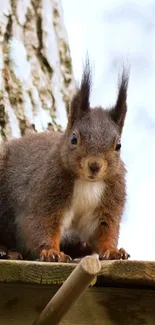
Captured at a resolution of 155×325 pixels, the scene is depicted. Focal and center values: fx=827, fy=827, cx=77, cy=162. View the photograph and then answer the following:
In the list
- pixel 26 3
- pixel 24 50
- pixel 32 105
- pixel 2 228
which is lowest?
pixel 2 228

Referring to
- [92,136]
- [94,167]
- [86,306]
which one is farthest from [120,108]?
[86,306]

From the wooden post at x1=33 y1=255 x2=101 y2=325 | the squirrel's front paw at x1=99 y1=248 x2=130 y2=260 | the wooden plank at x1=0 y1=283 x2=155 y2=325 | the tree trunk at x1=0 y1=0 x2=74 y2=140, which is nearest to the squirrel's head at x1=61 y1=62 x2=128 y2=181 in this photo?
the squirrel's front paw at x1=99 y1=248 x2=130 y2=260

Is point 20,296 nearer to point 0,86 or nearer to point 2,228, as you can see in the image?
point 2,228

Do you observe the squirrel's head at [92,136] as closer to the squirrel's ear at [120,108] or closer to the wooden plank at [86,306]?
the squirrel's ear at [120,108]

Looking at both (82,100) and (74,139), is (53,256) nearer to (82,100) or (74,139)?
(74,139)

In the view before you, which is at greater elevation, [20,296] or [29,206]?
[29,206]

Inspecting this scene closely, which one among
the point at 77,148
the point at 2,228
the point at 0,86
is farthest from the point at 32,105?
the point at 77,148

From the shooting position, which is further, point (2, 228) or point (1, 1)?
point (1, 1)
